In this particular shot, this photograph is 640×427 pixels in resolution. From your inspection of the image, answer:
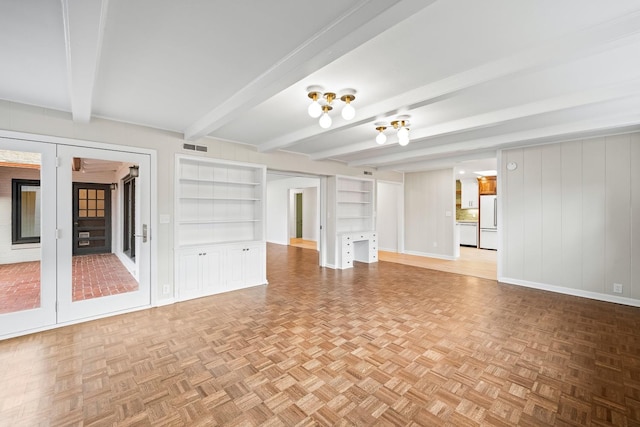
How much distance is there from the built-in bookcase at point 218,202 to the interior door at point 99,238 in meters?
0.53

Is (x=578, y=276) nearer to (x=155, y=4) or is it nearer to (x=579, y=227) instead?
(x=579, y=227)

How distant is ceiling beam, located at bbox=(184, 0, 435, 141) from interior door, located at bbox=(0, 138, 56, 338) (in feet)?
7.71

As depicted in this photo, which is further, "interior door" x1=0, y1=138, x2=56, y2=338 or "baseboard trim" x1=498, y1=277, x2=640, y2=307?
"baseboard trim" x1=498, y1=277, x2=640, y2=307

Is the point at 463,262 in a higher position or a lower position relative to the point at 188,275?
lower

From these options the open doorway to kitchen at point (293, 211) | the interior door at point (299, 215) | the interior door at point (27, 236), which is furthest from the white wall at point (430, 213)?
the interior door at point (27, 236)

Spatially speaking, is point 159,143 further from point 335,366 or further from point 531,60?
point 531,60

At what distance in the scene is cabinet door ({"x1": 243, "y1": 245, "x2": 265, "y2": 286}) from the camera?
4.96 m

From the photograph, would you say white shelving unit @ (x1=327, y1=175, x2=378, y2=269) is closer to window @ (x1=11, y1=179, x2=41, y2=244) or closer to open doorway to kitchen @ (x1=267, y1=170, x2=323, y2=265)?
open doorway to kitchen @ (x1=267, y1=170, x2=323, y2=265)

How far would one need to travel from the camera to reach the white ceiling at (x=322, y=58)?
167cm

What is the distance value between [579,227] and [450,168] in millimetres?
3517

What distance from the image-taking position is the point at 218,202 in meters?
4.90

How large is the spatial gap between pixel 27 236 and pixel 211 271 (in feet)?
7.09

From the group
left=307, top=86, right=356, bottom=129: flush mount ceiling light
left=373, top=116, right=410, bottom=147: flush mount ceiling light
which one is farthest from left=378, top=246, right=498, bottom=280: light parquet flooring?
left=307, top=86, right=356, bottom=129: flush mount ceiling light

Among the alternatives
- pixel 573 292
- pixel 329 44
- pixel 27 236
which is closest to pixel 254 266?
pixel 27 236
